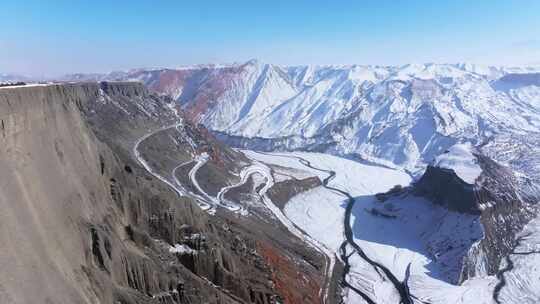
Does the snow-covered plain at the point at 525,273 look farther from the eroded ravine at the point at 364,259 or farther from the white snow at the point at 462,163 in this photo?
the white snow at the point at 462,163

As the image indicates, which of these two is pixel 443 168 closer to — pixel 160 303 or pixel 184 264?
pixel 184 264

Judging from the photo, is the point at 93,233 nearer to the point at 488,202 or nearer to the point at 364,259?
the point at 364,259

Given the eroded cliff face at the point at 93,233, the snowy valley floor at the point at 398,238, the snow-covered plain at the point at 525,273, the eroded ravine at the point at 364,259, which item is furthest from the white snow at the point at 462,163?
the eroded cliff face at the point at 93,233

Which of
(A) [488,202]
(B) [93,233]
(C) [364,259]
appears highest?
(B) [93,233]

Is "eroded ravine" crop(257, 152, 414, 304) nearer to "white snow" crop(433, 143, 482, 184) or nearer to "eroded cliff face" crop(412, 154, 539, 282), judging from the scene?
"eroded cliff face" crop(412, 154, 539, 282)

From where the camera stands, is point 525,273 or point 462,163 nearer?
point 525,273

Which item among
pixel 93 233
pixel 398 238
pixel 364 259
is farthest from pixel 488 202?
pixel 93 233
